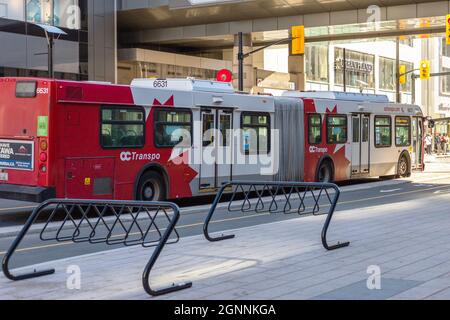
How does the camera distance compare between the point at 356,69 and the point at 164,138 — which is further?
the point at 356,69

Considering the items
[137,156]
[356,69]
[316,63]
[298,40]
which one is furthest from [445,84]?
[137,156]

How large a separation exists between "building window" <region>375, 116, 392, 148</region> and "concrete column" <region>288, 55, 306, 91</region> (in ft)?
58.0

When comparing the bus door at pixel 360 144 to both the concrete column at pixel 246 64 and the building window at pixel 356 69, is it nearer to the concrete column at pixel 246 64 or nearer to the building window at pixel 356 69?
the concrete column at pixel 246 64

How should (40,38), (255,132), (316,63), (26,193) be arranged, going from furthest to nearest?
(316,63), (40,38), (255,132), (26,193)

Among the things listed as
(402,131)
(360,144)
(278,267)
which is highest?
(402,131)

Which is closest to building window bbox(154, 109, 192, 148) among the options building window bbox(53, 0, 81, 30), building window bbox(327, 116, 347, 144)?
building window bbox(327, 116, 347, 144)

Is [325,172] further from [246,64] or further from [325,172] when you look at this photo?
[246,64]

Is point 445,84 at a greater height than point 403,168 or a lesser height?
greater

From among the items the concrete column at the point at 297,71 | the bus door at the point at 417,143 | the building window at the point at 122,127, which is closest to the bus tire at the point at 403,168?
the bus door at the point at 417,143

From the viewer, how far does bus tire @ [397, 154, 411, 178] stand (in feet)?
89.7

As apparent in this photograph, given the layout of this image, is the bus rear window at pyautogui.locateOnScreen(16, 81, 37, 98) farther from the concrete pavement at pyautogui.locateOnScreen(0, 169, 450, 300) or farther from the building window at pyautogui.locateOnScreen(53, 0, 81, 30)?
the building window at pyautogui.locateOnScreen(53, 0, 81, 30)

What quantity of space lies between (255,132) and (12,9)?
1859 centimetres

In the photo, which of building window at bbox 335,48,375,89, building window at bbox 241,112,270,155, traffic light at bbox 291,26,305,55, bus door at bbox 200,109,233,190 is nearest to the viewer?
bus door at bbox 200,109,233,190

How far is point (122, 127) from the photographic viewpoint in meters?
15.7
